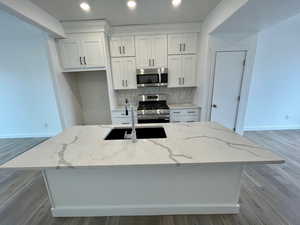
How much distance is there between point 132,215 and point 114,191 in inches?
15.3

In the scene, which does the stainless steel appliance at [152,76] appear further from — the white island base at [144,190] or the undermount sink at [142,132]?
the white island base at [144,190]

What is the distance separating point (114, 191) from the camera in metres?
1.45

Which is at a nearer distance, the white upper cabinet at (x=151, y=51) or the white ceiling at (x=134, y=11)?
the white ceiling at (x=134, y=11)

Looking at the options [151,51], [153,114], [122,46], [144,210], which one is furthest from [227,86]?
[144,210]

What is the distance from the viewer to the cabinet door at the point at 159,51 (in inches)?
126

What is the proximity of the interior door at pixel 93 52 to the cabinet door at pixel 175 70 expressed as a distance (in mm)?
1659

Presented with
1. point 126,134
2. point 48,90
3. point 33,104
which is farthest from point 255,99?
point 33,104

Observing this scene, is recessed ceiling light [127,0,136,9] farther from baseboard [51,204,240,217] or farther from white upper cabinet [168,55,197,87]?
baseboard [51,204,240,217]

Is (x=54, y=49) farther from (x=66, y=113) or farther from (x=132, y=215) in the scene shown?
(x=132, y=215)

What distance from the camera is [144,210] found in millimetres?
1511

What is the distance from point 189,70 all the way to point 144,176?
9.44ft

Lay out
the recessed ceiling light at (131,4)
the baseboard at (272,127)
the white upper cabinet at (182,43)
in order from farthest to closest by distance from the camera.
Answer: the baseboard at (272,127) < the white upper cabinet at (182,43) < the recessed ceiling light at (131,4)

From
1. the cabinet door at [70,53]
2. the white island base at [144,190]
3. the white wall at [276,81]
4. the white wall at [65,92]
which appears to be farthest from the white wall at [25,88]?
the white wall at [276,81]

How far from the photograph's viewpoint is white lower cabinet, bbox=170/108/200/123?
3.32 meters
